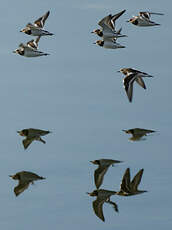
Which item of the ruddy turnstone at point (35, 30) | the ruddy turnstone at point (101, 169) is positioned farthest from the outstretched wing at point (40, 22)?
the ruddy turnstone at point (101, 169)

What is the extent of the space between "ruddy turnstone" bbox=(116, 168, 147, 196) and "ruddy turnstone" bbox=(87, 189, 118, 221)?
0.63 metres

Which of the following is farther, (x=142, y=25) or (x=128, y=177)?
(x=142, y=25)

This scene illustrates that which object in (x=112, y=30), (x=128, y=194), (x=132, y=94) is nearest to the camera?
(x=128, y=194)

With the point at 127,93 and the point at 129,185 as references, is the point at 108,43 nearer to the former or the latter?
the point at 127,93

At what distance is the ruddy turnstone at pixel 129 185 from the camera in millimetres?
38053

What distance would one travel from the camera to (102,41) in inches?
1836

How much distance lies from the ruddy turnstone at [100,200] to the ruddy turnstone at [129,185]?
2.05 feet

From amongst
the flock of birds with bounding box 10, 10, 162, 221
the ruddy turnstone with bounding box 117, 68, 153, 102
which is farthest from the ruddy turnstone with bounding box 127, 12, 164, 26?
the ruddy turnstone with bounding box 117, 68, 153, 102

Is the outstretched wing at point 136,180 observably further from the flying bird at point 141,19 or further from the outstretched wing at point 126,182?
the flying bird at point 141,19

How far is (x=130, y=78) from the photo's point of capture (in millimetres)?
42156

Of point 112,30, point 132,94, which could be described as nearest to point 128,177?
point 132,94

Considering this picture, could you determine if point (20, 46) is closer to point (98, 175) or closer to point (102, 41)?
point (102, 41)

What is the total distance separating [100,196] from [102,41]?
456 inches

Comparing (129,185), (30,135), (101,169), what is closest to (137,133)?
(101,169)
